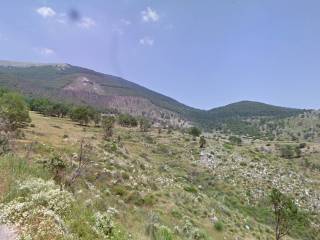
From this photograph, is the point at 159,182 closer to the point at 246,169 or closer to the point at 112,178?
the point at 112,178

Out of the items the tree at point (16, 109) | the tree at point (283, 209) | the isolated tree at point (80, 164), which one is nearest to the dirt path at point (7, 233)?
the isolated tree at point (80, 164)

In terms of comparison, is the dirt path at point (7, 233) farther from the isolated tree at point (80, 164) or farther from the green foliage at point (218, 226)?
the green foliage at point (218, 226)

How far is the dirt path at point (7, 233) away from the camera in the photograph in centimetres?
909

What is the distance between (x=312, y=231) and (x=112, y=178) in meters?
36.5

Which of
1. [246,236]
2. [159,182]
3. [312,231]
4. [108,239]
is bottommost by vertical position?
[312,231]

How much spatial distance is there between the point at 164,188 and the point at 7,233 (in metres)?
27.1

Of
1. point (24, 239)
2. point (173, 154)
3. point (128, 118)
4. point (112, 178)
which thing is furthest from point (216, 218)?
point (128, 118)

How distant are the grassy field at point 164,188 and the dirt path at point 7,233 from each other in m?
0.26

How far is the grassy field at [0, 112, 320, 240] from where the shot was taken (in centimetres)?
1227

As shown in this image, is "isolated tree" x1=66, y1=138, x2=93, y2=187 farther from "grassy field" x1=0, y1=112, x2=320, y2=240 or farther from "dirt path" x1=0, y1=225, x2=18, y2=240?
"dirt path" x1=0, y1=225, x2=18, y2=240

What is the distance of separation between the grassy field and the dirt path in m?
0.26

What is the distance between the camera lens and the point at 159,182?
3797 cm

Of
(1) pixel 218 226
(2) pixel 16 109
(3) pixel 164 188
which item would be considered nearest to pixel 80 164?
(1) pixel 218 226

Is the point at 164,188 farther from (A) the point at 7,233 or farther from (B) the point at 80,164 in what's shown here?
(A) the point at 7,233
